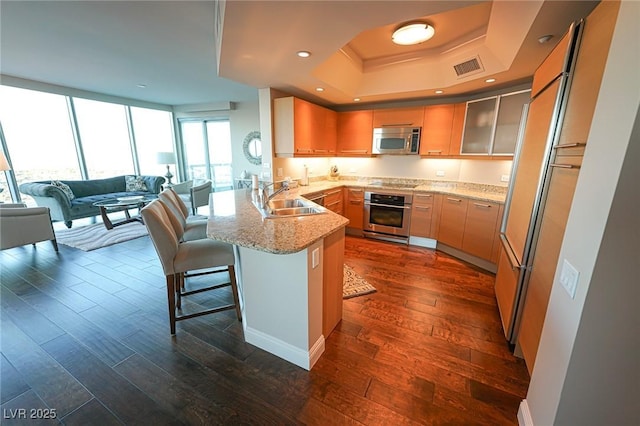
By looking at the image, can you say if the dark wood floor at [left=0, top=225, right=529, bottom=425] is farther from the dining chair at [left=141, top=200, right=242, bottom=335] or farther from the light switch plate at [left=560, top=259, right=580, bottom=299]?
the light switch plate at [left=560, top=259, right=580, bottom=299]

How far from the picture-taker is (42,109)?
16.0 feet

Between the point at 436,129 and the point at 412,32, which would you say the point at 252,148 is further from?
the point at 412,32

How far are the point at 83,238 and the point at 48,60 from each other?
106 inches

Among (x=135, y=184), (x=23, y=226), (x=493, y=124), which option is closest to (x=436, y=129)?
(x=493, y=124)

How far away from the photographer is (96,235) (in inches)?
169

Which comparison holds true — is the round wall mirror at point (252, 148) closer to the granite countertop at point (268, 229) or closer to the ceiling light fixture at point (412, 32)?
the granite countertop at point (268, 229)

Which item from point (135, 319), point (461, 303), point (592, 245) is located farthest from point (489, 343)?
point (135, 319)

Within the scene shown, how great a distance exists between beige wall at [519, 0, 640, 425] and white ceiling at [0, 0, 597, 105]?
964 millimetres

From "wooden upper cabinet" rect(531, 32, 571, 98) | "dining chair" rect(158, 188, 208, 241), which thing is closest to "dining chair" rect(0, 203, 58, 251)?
"dining chair" rect(158, 188, 208, 241)

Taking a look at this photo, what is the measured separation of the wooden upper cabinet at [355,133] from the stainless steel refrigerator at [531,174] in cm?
247

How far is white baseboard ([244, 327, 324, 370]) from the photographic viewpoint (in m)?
1.72

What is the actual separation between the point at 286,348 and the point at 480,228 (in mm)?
2877

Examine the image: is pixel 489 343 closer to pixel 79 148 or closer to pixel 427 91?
pixel 427 91

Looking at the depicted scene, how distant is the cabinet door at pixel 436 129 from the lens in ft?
12.5
